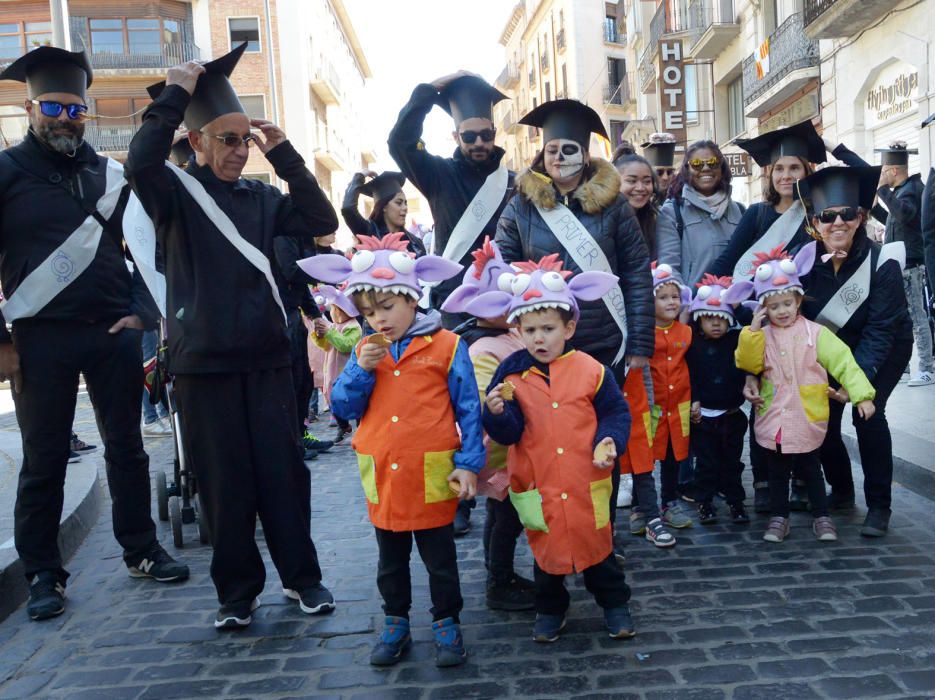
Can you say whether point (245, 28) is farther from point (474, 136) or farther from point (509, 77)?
point (474, 136)

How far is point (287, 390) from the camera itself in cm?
417

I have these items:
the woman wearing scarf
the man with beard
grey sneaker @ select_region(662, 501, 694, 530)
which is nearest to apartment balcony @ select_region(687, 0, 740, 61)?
the woman wearing scarf

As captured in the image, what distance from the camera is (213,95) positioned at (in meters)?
3.87

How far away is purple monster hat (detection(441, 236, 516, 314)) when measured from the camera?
13.2ft

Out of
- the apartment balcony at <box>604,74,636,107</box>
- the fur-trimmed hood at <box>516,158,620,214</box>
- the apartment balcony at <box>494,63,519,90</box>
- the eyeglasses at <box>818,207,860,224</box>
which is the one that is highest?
Answer: the apartment balcony at <box>494,63,519,90</box>

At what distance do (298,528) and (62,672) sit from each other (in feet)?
3.60

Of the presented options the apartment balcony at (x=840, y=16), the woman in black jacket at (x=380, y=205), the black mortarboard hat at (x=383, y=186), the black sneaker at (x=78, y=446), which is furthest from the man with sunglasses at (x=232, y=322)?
the apartment balcony at (x=840, y=16)

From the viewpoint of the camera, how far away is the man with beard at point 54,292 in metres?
4.31

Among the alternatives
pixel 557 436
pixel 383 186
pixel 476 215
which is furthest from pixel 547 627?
pixel 383 186

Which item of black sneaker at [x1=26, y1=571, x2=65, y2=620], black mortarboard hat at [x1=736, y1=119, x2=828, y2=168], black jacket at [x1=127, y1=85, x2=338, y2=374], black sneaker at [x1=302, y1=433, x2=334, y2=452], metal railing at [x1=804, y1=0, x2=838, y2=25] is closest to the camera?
black jacket at [x1=127, y1=85, x2=338, y2=374]

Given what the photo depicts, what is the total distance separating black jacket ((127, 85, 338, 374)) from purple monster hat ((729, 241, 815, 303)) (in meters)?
2.45

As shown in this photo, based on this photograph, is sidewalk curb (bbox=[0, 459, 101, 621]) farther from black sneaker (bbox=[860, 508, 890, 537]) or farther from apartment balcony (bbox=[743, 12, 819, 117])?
apartment balcony (bbox=[743, 12, 819, 117])

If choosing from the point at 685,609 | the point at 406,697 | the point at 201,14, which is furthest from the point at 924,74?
the point at 201,14

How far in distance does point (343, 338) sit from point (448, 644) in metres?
4.59
